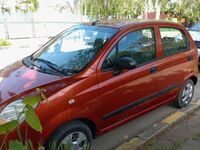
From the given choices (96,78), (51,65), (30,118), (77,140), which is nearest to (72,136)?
(77,140)

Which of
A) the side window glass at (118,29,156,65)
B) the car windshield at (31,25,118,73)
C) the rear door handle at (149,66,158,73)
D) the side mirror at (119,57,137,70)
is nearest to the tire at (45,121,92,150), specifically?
the car windshield at (31,25,118,73)

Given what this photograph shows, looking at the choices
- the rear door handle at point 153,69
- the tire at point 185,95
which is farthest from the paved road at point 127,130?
the rear door handle at point 153,69

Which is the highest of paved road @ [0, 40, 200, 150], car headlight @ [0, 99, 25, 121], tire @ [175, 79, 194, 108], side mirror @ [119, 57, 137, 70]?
side mirror @ [119, 57, 137, 70]

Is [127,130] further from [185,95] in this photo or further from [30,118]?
[30,118]

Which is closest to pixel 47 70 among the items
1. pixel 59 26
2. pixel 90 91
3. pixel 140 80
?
pixel 90 91

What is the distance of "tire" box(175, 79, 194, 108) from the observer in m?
5.02

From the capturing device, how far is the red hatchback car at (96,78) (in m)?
3.07

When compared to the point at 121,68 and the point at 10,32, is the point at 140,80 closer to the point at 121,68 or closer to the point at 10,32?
the point at 121,68

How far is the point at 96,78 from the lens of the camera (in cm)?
342

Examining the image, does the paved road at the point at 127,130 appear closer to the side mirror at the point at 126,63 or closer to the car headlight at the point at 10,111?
the side mirror at the point at 126,63

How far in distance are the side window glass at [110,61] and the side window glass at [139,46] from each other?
10 centimetres

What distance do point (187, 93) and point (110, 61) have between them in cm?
218

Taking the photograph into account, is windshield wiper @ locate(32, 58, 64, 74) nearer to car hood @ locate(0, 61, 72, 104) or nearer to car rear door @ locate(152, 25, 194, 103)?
car hood @ locate(0, 61, 72, 104)

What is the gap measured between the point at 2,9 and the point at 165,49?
39.4 ft
